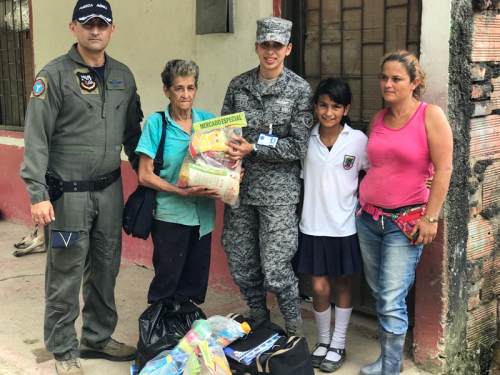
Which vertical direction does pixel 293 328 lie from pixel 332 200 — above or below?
below

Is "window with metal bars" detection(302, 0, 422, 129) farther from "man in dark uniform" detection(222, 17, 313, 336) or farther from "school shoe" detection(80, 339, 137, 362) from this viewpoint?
"school shoe" detection(80, 339, 137, 362)

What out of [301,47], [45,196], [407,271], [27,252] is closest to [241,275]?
[407,271]

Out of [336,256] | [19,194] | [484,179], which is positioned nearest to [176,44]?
[336,256]

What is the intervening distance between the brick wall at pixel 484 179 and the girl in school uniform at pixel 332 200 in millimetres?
664

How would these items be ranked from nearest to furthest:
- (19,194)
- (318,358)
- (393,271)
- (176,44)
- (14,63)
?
(393,271) → (318,358) → (176,44) → (19,194) → (14,63)

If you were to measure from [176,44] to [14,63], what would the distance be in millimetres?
3317

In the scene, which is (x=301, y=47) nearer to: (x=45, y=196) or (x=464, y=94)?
(x=464, y=94)

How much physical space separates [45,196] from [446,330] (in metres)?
2.39

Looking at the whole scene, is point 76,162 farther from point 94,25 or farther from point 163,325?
point 163,325

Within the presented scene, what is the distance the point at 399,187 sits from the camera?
3.28m

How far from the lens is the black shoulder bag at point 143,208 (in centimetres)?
358

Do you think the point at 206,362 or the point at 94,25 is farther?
the point at 94,25

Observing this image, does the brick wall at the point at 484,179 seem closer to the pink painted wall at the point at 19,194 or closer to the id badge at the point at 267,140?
the id badge at the point at 267,140

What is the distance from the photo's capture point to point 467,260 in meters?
3.64
